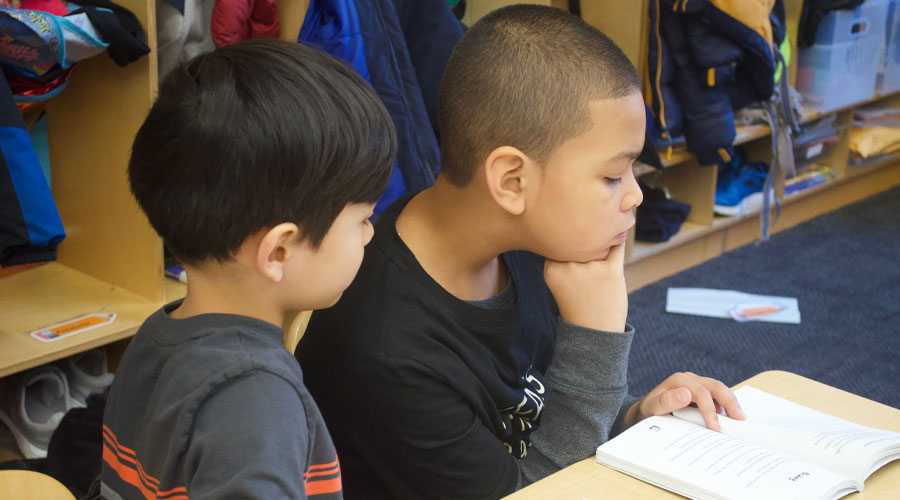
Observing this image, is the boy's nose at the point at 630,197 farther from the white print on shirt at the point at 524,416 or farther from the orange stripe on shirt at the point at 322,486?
the orange stripe on shirt at the point at 322,486

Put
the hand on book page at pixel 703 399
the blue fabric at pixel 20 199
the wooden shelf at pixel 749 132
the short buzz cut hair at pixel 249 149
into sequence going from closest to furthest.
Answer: the short buzz cut hair at pixel 249 149 → the hand on book page at pixel 703 399 → the blue fabric at pixel 20 199 → the wooden shelf at pixel 749 132

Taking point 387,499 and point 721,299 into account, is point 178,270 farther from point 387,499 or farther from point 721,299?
point 721,299

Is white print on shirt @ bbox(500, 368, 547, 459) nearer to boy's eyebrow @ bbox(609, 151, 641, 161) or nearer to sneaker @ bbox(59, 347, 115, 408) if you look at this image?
boy's eyebrow @ bbox(609, 151, 641, 161)

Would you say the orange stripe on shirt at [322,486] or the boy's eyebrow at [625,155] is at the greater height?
the boy's eyebrow at [625,155]

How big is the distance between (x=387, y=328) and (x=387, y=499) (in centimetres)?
24

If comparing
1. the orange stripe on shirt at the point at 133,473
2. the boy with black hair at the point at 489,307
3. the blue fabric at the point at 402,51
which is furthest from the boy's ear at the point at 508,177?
the blue fabric at the point at 402,51

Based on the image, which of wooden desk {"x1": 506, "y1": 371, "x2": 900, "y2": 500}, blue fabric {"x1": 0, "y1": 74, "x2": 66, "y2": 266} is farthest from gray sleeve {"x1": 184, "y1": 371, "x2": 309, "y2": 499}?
blue fabric {"x1": 0, "y1": 74, "x2": 66, "y2": 266}

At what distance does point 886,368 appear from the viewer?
2.59 meters

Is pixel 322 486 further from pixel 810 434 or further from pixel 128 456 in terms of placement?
pixel 810 434

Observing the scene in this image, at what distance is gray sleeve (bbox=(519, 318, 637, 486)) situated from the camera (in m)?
1.07

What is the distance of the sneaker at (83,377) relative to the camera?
2.03 m

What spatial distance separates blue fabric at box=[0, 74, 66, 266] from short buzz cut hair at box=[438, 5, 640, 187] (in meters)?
0.93

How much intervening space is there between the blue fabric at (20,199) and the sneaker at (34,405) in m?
0.40

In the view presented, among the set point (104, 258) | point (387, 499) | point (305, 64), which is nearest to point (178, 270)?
point (104, 258)
